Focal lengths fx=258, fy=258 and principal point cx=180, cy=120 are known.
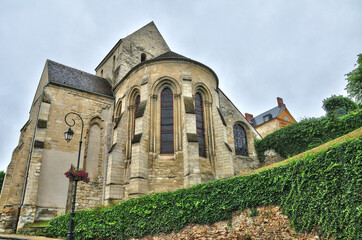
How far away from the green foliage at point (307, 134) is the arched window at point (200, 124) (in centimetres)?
688

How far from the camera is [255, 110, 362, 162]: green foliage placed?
51.4 ft

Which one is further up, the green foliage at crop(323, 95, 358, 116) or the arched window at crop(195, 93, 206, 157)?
the green foliage at crop(323, 95, 358, 116)

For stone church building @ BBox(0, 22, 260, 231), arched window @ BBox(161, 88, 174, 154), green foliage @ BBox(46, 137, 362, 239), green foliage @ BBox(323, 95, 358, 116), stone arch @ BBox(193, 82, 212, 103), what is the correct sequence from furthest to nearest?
green foliage @ BBox(323, 95, 358, 116), stone arch @ BBox(193, 82, 212, 103), arched window @ BBox(161, 88, 174, 154), stone church building @ BBox(0, 22, 260, 231), green foliage @ BBox(46, 137, 362, 239)

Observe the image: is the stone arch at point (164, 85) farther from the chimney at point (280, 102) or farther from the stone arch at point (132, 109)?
the chimney at point (280, 102)

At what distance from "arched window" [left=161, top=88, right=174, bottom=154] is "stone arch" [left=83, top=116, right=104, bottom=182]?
5687 mm

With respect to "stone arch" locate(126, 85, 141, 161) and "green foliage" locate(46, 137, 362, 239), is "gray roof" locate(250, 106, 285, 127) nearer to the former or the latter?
"stone arch" locate(126, 85, 141, 161)

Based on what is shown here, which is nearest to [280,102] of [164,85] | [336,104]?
[336,104]

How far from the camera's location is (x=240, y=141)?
20.3 m

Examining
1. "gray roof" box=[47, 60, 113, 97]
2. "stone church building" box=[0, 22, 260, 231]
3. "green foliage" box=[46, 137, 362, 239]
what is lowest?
"green foliage" box=[46, 137, 362, 239]

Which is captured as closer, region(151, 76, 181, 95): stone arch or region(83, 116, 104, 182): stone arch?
region(151, 76, 181, 95): stone arch

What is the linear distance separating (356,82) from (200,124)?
8903 mm

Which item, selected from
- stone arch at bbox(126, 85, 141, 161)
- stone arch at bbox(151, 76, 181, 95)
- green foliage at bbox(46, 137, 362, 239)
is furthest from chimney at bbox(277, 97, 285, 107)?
green foliage at bbox(46, 137, 362, 239)

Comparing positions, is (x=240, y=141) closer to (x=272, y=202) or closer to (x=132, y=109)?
(x=132, y=109)

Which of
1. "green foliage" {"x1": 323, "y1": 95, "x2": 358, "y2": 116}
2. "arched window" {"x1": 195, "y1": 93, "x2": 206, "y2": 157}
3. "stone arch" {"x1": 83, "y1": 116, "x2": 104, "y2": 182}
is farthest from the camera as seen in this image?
"green foliage" {"x1": 323, "y1": 95, "x2": 358, "y2": 116}
